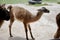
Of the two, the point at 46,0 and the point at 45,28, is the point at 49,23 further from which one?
the point at 46,0

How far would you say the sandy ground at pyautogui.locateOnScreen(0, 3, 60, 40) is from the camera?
0.99 meters

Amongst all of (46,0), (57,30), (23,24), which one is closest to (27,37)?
(23,24)

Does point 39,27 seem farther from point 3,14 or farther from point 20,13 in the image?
point 3,14

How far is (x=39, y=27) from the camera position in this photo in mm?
1027

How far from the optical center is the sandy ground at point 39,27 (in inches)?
38.9

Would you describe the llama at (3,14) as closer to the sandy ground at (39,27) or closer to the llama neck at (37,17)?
the sandy ground at (39,27)

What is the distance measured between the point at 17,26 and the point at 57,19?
27 centimetres

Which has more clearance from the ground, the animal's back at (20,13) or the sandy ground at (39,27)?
the animal's back at (20,13)

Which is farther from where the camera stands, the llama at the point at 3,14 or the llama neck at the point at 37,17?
the llama at the point at 3,14

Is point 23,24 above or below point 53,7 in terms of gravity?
below

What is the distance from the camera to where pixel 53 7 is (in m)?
1.08

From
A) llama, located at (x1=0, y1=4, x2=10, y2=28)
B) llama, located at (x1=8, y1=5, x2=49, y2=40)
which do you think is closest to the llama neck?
llama, located at (x1=8, y1=5, x2=49, y2=40)

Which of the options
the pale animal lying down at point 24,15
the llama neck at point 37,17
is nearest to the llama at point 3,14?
the pale animal lying down at point 24,15

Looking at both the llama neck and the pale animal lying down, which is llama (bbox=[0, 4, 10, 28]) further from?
the llama neck
